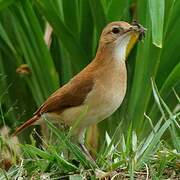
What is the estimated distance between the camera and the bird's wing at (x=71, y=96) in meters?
4.12

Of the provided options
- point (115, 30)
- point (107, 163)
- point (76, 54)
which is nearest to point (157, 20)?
point (115, 30)

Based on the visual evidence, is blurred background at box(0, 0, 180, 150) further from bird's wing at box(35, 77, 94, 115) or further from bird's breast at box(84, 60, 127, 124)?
bird's breast at box(84, 60, 127, 124)

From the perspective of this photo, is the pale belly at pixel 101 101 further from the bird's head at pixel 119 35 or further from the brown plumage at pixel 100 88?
the bird's head at pixel 119 35

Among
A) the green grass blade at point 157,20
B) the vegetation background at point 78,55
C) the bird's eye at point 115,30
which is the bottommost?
the vegetation background at point 78,55

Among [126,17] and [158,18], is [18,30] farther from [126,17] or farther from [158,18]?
[158,18]

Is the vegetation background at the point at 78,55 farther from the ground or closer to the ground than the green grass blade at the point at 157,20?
closer to the ground

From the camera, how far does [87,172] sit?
9.18 ft

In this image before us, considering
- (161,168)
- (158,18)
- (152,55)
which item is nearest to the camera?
(161,168)

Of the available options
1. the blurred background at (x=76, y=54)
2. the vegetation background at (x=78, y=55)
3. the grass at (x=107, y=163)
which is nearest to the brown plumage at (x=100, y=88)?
the vegetation background at (x=78, y=55)

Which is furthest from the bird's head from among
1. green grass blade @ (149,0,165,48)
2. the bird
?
green grass blade @ (149,0,165,48)

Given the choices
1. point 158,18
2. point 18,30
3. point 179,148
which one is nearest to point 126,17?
point 18,30

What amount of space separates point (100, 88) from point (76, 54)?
825 millimetres

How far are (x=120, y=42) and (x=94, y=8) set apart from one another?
1.72ft

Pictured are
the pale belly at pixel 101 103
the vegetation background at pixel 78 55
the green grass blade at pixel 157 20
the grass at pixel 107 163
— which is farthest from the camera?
the vegetation background at pixel 78 55
